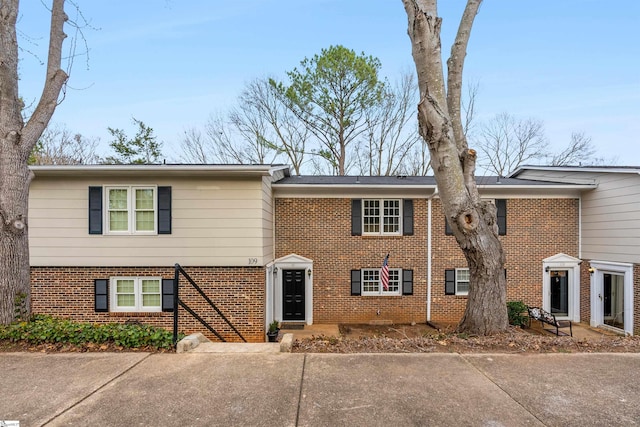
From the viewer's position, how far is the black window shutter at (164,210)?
8353mm

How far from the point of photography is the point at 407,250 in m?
10.8

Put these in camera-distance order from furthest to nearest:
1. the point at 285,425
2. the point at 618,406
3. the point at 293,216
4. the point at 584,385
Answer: the point at 293,216 → the point at 584,385 → the point at 618,406 → the point at 285,425

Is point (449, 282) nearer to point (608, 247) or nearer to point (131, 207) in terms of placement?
point (608, 247)

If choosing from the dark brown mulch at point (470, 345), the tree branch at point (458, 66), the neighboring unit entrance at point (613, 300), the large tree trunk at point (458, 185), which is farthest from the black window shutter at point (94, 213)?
the neighboring unit entrance at point (613, 300)

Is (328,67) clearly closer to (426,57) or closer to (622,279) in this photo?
(426,57)

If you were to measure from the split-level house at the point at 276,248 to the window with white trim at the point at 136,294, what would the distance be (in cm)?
3

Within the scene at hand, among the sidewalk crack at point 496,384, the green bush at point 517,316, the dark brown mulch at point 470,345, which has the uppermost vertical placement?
the sidewalk crack at point 496,384

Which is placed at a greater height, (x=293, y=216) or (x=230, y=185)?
(x=230, y=185)

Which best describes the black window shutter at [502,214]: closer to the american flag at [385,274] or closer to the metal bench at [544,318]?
the metal bench at [544,318]

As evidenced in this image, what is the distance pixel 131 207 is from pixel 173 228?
Result: 1263mm

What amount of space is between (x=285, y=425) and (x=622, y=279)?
11.9 m

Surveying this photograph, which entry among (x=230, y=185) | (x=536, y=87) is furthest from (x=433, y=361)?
(x=536, y=87)

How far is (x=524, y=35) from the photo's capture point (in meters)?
10.8

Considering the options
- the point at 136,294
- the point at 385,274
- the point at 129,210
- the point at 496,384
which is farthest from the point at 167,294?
the point at 496,384
